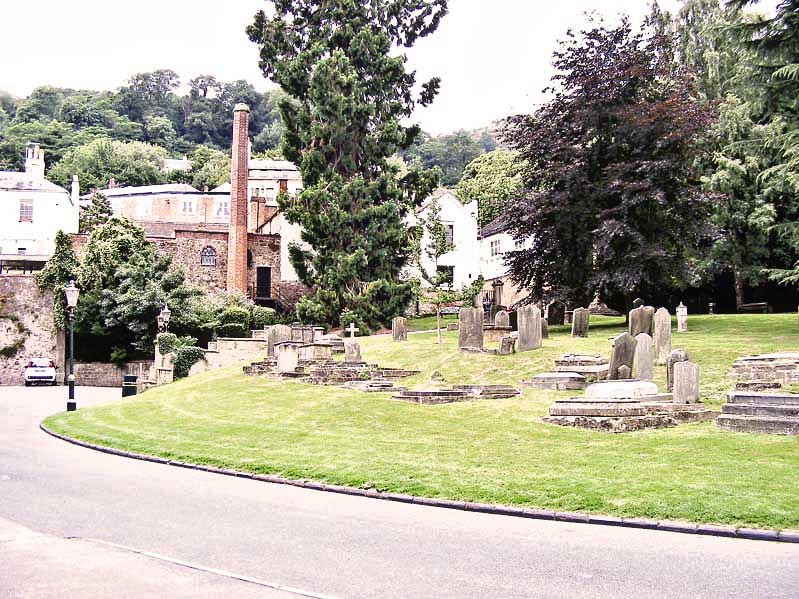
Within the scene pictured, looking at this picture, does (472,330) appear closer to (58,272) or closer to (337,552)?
(337,552)

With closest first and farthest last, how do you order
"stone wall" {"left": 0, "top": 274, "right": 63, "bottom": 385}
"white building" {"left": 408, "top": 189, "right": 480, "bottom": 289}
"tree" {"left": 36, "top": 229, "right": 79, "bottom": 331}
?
"stone wall" {"left": 0, "top": 274, "right": 63, "bottom": 385}, "tree" {"left": 36, "top": 229, "right": 79, "bottom": 331}, "white building" {"left": 408, "top": 189, "right": 480, "bottom": 289}

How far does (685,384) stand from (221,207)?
78086 mm

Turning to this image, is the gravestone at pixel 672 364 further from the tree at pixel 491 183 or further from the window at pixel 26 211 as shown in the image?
the window at pixel 26 211

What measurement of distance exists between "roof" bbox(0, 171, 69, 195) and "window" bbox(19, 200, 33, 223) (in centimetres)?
112

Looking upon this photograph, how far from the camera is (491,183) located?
79812mm

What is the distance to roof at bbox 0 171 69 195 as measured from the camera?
7338 centimetres

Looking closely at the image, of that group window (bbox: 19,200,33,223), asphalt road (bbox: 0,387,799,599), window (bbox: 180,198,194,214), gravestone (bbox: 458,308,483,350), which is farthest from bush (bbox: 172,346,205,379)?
window (bbox: 180,198,194,214)

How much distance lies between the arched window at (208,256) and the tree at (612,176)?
2889cm

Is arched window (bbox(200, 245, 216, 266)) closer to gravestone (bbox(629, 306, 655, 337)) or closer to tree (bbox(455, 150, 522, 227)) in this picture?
tree (bbox(455, 150, 522, 227))

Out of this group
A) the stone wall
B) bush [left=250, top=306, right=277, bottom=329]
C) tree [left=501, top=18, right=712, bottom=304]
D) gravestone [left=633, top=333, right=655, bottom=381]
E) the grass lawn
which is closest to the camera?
the grass lawn

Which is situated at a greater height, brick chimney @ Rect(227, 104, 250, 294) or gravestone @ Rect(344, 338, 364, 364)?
brick chimney @ Rect(227, 104, 250, 294)

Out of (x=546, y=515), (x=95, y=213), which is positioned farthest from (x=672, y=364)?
(x=95, y=213)

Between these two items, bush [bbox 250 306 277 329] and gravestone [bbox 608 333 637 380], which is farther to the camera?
bush [bbox 250 306 277 329]

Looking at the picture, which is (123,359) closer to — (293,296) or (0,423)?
(293,296)
